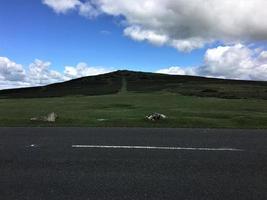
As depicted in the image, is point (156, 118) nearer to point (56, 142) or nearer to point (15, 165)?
point (56, 142)

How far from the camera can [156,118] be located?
71.3ft

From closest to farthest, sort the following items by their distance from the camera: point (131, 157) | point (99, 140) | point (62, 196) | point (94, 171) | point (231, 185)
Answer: point (62, 196) → point (231, 185) → point (94, 171) → point (131, 157) → point (99, 140)

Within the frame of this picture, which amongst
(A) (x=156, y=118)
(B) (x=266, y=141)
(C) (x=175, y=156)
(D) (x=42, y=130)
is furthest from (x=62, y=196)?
(A) (x=156, y=118)

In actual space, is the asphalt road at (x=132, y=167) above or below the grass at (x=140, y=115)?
below

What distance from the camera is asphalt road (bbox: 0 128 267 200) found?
7230 mm

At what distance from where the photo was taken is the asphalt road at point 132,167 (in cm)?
723

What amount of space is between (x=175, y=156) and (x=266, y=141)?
3787 mm

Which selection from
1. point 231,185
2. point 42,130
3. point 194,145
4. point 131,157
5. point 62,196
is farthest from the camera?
point 42,130

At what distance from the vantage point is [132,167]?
891 cm

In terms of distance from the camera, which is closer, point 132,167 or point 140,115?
point 132,167

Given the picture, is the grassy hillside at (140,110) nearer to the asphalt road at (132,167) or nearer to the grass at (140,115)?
the grass at (140,115)

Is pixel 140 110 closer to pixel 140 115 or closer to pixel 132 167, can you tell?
pixel 140 115

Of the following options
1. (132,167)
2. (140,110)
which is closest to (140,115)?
(140,110)

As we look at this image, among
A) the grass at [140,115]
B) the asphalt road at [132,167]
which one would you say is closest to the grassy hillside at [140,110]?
the grass at [140,115]
